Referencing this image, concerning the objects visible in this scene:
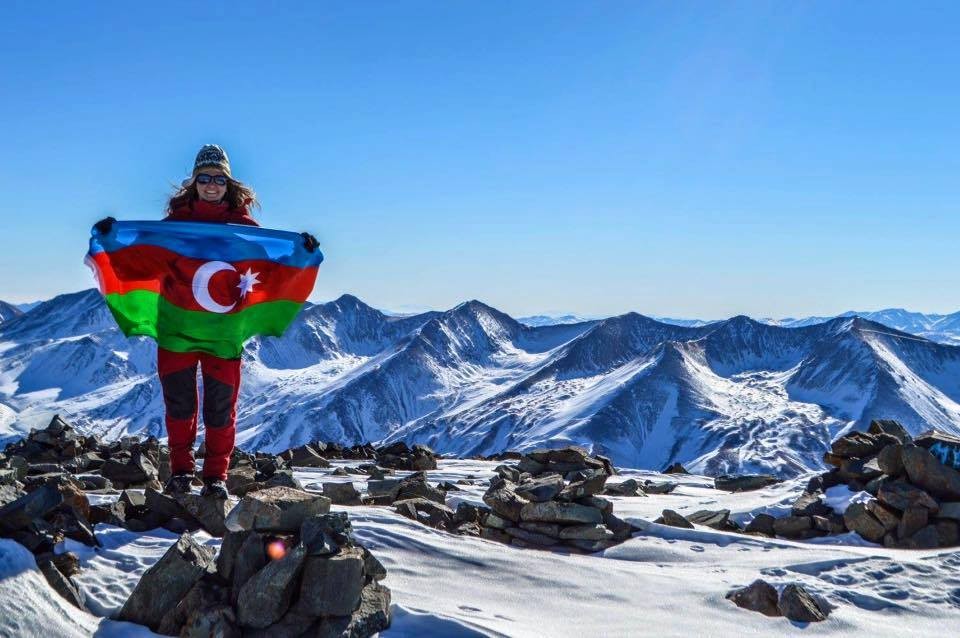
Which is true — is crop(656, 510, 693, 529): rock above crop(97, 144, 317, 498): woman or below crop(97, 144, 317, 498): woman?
below

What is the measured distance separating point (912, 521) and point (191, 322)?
1057 cm

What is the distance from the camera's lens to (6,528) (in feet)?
17.8

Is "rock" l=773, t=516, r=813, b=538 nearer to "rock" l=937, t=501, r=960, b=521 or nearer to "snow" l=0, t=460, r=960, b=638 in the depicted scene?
"snow" l=0, t=460, r=960, b=638

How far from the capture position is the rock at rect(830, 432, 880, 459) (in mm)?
14344

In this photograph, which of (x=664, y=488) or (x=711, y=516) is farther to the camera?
(x=664, y=488)

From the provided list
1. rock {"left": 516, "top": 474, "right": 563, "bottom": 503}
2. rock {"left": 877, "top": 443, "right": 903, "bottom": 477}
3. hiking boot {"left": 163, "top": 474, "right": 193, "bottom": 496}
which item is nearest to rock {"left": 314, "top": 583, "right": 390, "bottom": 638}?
hiking boot {"left": 163, "top": 474, "right": 193, "bottom": 496}

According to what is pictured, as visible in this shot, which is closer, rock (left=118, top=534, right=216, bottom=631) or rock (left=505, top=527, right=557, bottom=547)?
rock (left=118, top=534, right=216, bottom=631)

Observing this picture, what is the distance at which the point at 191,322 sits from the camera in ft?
26.6

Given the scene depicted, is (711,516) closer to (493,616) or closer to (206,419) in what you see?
(493,616)

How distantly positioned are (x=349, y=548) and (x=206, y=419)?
11.0 feet

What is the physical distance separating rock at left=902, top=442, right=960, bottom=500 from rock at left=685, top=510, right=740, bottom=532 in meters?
3.00

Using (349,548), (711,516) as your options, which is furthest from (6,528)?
(711,516)

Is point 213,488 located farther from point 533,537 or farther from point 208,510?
point 533,537

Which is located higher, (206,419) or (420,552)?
(206,419)
